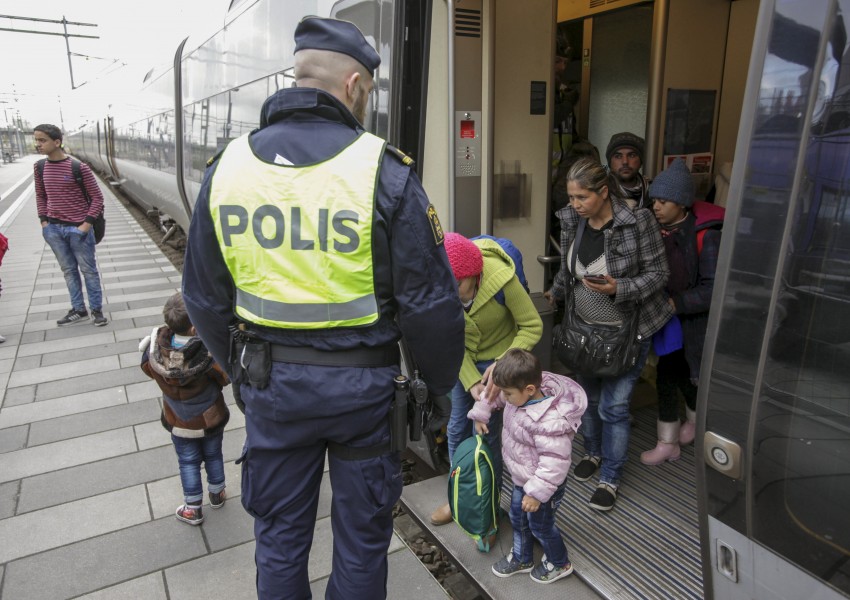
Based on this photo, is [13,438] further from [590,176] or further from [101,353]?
[590,176]

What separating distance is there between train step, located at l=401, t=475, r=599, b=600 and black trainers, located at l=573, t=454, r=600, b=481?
1.63ft

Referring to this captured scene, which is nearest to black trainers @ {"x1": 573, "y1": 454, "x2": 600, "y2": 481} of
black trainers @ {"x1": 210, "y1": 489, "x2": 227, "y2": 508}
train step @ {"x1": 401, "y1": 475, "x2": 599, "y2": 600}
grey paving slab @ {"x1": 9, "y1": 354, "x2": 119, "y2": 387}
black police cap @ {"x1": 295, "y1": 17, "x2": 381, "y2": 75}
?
train step @ {"x1": 401, "y1": 475, "x2": 599, "y2": 600}

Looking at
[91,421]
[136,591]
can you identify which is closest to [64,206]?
[91,421]

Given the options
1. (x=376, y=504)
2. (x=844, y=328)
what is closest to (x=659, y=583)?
(x=376, y=504)

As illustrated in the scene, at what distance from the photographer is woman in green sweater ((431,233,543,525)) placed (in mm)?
2428

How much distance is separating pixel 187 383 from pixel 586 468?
202 cm

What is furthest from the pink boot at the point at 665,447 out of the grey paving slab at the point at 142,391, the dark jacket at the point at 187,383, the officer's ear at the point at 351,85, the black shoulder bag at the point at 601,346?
the grey paving slab at the point at 142,391

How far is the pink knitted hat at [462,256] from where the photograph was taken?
7.85 ft

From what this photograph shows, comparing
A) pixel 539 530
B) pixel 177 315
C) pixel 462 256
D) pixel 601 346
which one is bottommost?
pixel 539 530

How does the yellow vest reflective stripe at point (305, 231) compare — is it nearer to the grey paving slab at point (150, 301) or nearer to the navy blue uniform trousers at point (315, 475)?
the navy blue uniform trousers at point (315, 475)

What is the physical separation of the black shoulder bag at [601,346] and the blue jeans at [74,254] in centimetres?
497

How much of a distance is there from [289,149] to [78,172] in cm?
509

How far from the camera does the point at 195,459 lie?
3.00 metres

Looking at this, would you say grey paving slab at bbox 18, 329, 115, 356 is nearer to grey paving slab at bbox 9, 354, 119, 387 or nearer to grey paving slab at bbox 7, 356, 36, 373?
grey paving slab at bbox 7, 356, 36, 373
